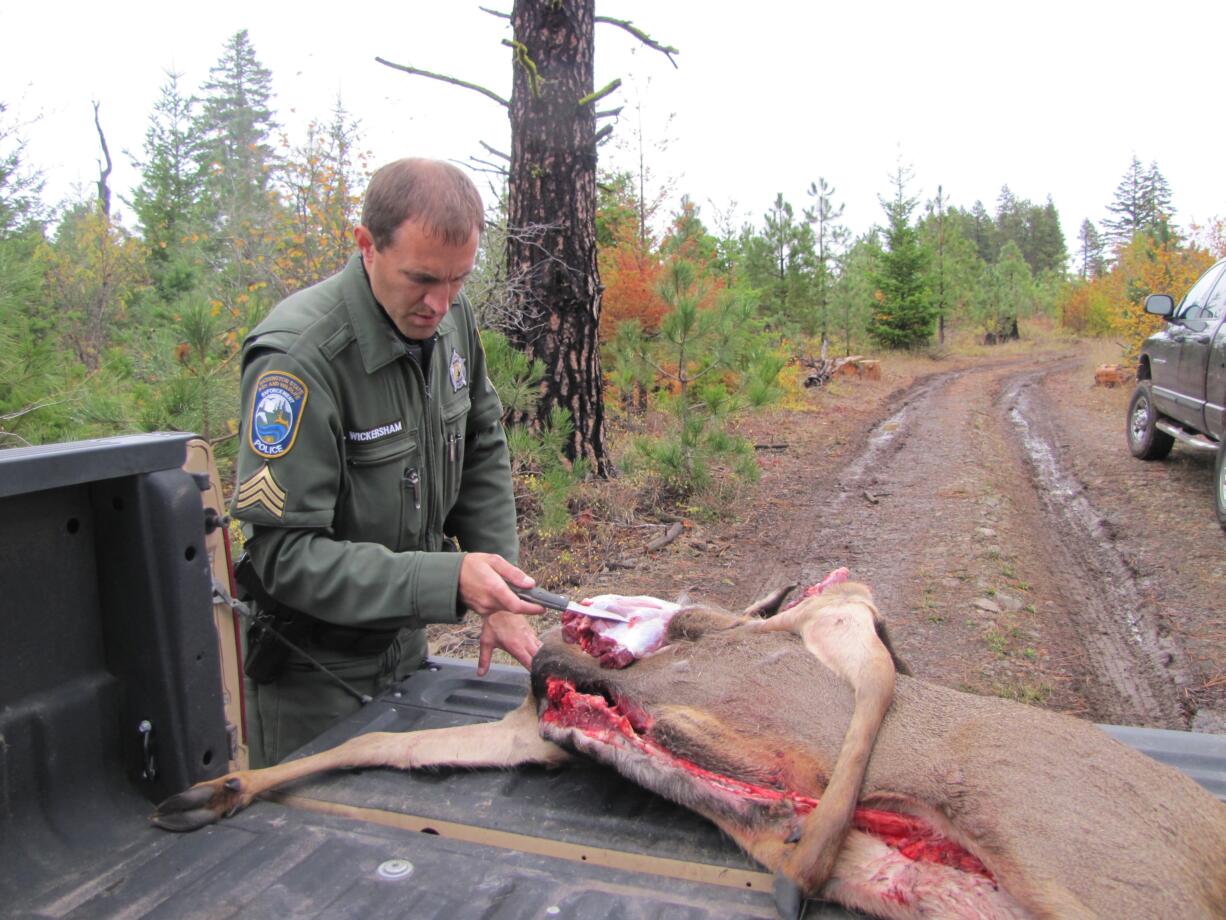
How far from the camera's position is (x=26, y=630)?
1.54 metres

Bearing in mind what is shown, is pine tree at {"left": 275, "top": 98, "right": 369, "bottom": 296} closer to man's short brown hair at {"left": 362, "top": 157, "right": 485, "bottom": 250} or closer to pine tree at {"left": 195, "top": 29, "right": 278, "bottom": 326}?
pine tree at {"left": 195, "top": 29, "right": 278, "bottom": 326}

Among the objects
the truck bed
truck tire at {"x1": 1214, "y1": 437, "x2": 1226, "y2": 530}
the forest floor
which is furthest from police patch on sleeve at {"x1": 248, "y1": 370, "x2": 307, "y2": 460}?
truck tire at {"x1": 1214, "y1": 437, "x2": 1226, "y2": 530}

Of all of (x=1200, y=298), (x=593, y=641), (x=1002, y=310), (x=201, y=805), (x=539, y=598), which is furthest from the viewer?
(x=1002, y=310)

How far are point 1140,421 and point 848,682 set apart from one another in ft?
30.4

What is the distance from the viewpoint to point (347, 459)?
2.27 meters

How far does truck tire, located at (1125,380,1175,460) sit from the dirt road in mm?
190

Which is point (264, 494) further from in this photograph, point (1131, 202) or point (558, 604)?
point (1131, 202)

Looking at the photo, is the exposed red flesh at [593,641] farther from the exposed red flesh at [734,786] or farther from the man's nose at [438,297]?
the man's nose at [438,297]

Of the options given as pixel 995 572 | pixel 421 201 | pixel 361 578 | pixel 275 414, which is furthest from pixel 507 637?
pixel 995 572

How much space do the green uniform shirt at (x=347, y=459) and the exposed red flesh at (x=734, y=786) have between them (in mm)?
363

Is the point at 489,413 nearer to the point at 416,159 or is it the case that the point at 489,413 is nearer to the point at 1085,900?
the point at 416,159

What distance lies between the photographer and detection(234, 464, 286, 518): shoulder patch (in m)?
2.07

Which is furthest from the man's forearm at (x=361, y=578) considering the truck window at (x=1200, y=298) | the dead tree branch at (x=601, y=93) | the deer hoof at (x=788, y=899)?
the truck window at (x=1200, y=298)

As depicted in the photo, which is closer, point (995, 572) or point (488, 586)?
point (488, 586)
